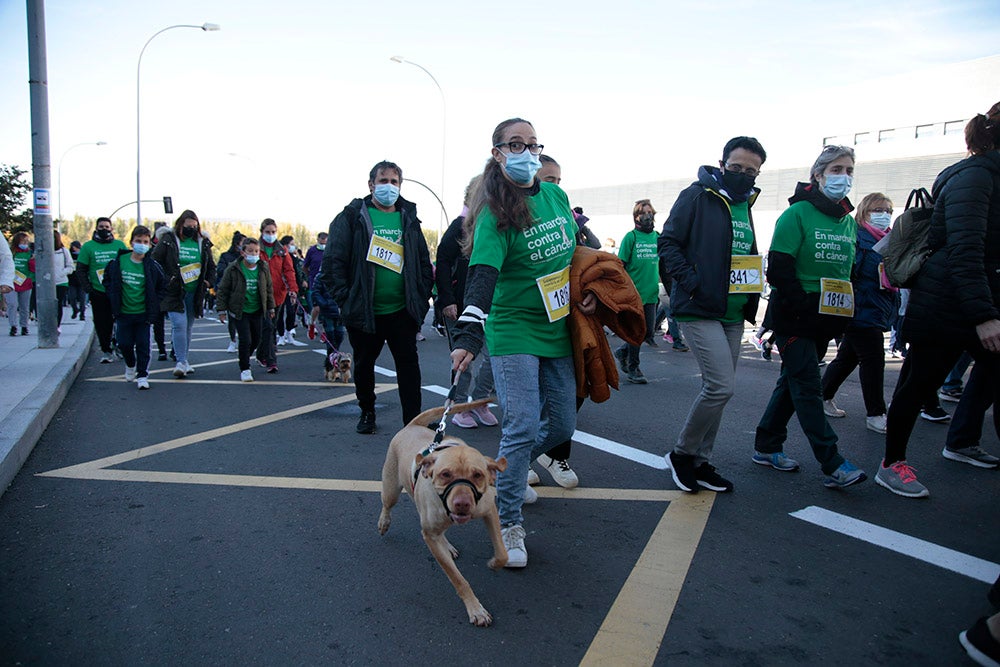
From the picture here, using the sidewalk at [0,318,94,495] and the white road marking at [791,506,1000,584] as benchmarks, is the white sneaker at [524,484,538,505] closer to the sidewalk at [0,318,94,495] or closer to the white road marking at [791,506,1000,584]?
the white road marking at [791,506,1000,584]

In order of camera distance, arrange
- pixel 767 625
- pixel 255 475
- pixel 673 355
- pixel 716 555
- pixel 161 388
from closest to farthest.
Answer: pixel 767 625 < pixel 716 555 < pixel 255 475 < pixel 161 388 < pixel 673 355

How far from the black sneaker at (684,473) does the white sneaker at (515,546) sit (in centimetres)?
133

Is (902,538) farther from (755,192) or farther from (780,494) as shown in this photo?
(755,192)

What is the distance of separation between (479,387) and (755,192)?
3012mm

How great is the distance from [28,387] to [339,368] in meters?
3.25

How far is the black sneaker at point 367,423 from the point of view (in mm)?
5672

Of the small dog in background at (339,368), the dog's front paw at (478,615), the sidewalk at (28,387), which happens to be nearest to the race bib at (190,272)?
the sidewalk at (28,387)

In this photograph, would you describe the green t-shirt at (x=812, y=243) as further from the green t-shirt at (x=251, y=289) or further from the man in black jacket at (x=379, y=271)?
the green t-shirt at (x=251, y=289)

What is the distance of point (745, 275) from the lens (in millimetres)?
4023

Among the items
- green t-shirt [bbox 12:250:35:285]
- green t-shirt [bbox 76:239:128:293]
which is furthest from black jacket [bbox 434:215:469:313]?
green t-shirt [bbox 12:250:35:285]

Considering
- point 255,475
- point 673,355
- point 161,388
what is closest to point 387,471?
point 255,475

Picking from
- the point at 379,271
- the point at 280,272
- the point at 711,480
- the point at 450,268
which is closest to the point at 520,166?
the point at 711,480

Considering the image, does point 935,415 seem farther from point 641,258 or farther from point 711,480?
point 641,258

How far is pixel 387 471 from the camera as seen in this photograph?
336cm
